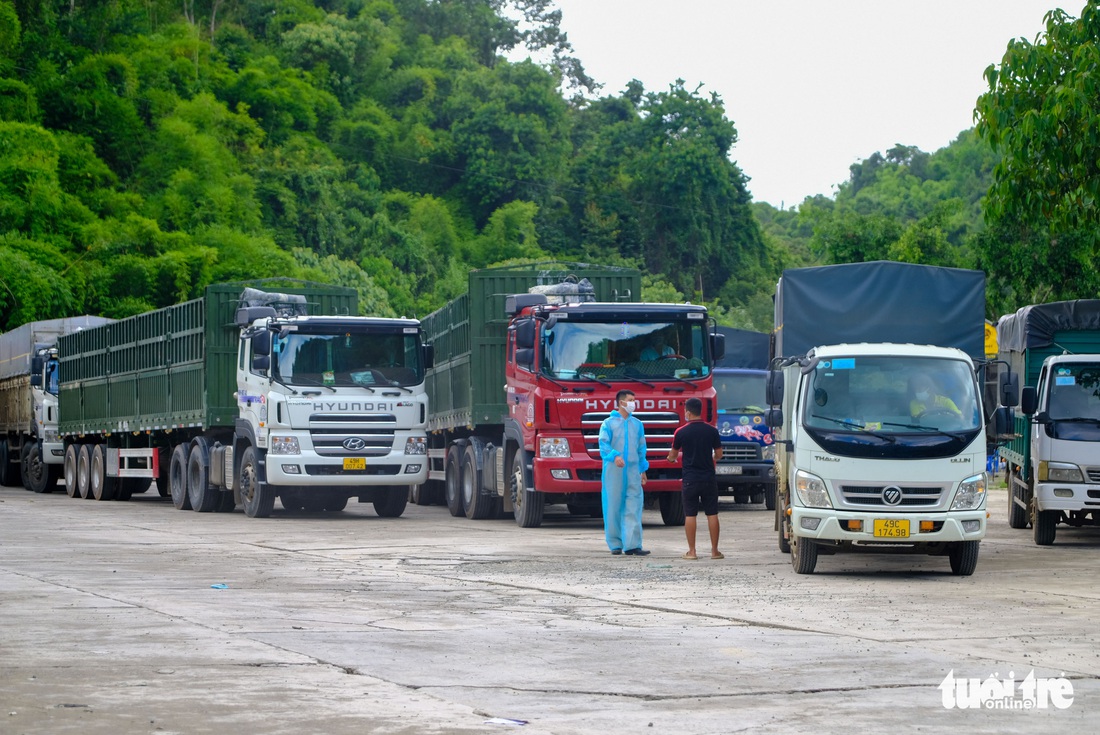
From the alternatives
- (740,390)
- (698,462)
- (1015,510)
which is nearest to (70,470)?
(740,390)

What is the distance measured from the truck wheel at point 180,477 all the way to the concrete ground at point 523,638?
900cm

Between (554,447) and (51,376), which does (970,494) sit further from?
(51,376)

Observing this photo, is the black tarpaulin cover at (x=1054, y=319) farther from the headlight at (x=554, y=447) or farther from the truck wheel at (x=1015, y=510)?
the headlight at (x=554, y=447)

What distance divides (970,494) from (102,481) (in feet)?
73.4

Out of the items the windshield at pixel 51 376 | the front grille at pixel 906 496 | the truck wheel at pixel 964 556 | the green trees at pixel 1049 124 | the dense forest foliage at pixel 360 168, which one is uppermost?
the dense forest foliage at pixel 360 168

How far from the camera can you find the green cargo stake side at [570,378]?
19.9 meters

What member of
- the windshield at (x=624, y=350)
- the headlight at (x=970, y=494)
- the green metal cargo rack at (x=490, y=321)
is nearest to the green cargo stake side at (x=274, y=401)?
the green metal cargo rack at (x=490, y=321)

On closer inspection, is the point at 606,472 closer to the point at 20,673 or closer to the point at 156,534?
the point at 156,534

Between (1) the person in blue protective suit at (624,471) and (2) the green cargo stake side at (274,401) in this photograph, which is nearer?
(1) the person in blue protective suit at (624,471)

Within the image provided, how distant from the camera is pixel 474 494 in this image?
75.7 feet

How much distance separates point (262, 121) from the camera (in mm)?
97438

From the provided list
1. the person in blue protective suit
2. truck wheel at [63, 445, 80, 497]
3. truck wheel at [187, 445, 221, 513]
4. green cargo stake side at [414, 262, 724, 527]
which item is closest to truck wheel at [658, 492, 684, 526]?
green cargo stake side at [414, 262, 724, 527]

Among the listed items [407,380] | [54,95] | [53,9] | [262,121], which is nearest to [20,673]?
[407,380]

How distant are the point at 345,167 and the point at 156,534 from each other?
82539mm
